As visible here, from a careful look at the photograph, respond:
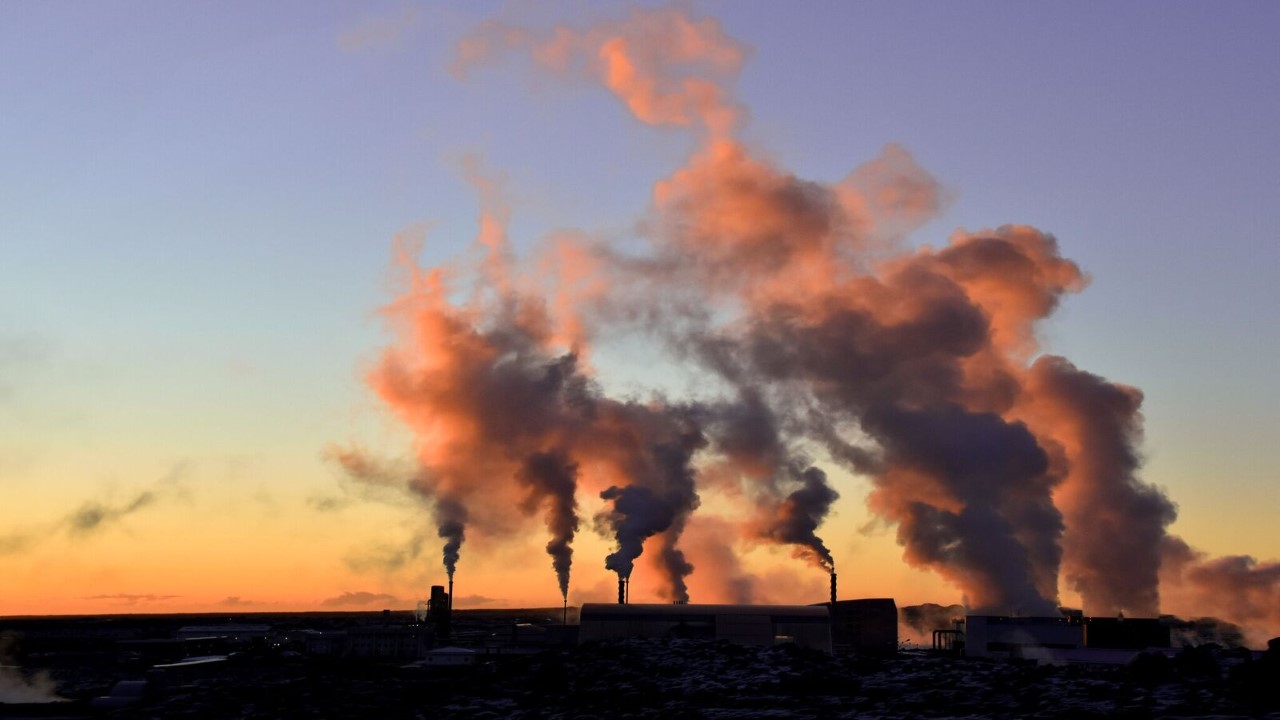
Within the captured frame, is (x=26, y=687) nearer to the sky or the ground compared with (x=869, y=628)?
nearer to the ground

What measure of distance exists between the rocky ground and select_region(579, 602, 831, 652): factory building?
4558mm

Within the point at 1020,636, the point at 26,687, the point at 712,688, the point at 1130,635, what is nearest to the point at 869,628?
the point at 1020,636

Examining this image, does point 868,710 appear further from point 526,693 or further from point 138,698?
point 138,698

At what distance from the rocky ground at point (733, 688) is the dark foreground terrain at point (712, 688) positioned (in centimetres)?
14

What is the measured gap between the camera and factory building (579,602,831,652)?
13025 cm

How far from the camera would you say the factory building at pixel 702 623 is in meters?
130

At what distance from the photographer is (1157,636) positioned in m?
137

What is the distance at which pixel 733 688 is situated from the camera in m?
96.0

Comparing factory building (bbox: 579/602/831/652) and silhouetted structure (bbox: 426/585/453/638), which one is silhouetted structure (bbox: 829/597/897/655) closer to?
factory building (bbox: 579/602/831/652)

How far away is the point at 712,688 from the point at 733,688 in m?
1.78

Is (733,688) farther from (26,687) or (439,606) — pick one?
(439,606)

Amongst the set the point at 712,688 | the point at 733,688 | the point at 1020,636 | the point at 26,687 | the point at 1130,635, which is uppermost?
the point at 1130,635

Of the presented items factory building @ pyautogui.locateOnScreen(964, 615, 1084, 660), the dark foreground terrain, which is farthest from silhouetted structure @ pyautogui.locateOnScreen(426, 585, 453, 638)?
factory building @ pyautogui.locateOnScreen(964, 615, 1084, 660)

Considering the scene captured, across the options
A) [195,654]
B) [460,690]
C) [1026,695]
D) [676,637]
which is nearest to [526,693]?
[460,690]
